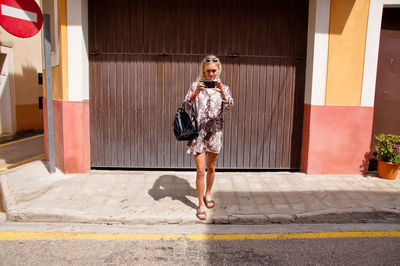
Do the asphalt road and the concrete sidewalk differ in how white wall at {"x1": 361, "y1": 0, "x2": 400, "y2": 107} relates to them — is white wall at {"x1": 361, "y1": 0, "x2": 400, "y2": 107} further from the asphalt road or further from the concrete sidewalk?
the asphalt road

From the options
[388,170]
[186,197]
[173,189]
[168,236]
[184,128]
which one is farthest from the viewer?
[388,170]

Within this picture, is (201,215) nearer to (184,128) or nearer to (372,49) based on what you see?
(184,128)

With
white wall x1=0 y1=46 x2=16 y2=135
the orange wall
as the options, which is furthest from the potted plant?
white wall x1=0 y1=46 x2=16 y2=135

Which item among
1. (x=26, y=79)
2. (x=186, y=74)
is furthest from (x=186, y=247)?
(x=26, y=79)

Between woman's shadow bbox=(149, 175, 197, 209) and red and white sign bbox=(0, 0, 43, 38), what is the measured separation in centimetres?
291

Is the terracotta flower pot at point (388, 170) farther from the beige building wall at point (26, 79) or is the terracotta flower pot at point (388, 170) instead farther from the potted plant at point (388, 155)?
the beige building wall at point (26, 79)

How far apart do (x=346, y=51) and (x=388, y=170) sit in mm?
2120

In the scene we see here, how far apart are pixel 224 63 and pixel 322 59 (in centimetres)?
162

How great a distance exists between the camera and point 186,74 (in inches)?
219

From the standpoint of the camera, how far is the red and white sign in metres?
4.25

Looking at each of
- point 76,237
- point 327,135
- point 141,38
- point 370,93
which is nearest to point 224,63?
point 141,38

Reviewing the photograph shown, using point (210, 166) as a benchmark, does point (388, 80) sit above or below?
above

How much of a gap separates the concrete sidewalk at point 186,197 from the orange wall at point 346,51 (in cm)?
141

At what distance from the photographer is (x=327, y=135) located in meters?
5.48
